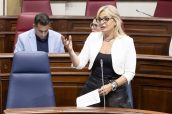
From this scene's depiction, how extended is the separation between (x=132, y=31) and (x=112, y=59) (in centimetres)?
173

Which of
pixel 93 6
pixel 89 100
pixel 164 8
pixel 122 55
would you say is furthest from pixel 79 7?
pixel 89 100

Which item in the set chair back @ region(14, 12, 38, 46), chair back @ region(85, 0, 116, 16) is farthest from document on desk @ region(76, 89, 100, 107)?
chair back @ region(85, 0, 116, 16)

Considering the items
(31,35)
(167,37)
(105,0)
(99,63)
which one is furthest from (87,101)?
(105,0)

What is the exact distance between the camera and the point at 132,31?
3756mm

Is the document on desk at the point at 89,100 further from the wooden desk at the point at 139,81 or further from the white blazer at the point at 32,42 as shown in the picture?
the white blazer at the point at 32,42

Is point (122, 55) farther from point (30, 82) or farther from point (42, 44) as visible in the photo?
point (42, 44)

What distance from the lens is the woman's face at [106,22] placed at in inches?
81.4

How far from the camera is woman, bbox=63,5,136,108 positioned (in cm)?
207

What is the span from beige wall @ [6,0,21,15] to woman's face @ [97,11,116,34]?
10.7 feet

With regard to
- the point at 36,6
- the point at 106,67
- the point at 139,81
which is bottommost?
the point at 139,81

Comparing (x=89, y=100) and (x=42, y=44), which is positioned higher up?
(x=42, y=44)

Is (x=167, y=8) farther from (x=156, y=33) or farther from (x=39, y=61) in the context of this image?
(x=39, y=61)

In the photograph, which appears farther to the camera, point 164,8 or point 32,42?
point 164,8

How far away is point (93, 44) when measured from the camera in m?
2.13
